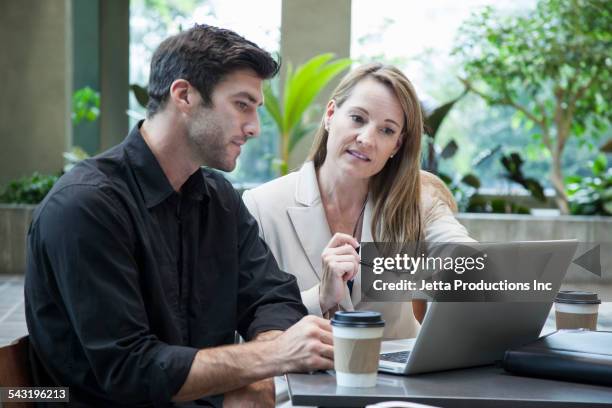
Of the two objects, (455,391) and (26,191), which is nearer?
(455,391)

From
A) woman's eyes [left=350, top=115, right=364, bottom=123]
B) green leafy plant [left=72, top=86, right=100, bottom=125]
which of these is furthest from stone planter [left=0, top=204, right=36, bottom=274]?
woman's eyes [left=350, top=115, right=364, bottom=123]

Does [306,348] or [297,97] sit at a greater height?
[297,97]

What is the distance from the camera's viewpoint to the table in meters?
1.48

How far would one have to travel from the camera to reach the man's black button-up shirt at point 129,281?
5.64ft

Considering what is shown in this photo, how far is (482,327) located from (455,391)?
0.21 meters

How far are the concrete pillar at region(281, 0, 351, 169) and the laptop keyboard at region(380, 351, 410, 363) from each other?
6880 mm

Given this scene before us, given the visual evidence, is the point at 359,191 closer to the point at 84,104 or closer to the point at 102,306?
the point at 102,306

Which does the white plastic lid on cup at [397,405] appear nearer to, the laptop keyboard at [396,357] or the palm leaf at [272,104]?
the laptop keyboard at [396,357]

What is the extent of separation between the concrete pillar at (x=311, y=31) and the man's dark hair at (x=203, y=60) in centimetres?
659

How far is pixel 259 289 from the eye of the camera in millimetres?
2141

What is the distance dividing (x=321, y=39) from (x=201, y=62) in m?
6.78

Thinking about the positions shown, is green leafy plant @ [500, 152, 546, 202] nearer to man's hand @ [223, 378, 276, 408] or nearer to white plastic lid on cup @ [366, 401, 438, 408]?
man's hand @ [223, 378, 276, 408]

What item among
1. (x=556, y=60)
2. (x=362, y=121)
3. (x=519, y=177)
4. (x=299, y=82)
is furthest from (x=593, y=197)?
(x=362, y=121)

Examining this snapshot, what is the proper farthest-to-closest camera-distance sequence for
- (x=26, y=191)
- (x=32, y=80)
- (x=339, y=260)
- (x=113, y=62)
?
(x=113, y=62) < (x=32, y=80) < (x=26, y=191) < (x=339, y=260)
